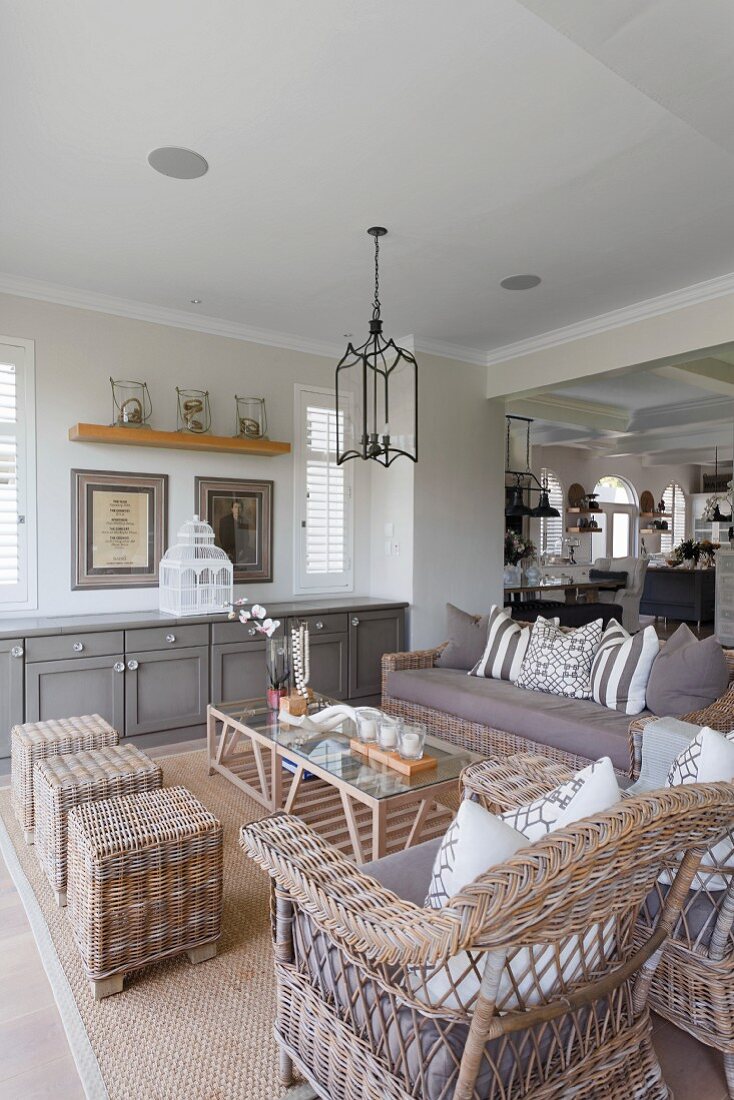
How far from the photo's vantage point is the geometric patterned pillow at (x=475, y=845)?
3.98ft

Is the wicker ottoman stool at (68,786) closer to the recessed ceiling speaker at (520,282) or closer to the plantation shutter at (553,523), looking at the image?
the recessed ceiling speaker at (520,282)

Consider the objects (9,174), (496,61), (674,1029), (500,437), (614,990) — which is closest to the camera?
(614,990)

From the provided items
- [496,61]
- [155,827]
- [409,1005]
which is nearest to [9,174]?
[496,61]

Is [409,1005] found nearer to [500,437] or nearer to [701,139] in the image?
[701,139]

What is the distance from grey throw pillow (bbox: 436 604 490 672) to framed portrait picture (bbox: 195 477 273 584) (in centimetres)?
151

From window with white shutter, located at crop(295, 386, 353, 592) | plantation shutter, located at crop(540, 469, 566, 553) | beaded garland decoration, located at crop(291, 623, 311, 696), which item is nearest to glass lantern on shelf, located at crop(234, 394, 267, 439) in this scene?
window with white shutter, located at crop(295, 386, 353, 592)

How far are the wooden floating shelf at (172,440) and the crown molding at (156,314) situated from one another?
0.77 m

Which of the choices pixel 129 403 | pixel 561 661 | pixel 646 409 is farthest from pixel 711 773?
pixel 646 409

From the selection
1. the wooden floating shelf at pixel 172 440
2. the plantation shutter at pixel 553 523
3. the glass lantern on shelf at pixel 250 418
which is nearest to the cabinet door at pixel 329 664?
the wooden floating shelf at pixel 172 440

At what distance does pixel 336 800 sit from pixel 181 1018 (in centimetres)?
152

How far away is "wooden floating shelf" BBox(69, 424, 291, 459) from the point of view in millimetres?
4180

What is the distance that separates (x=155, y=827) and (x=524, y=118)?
2.84 m

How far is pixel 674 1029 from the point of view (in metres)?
1.84

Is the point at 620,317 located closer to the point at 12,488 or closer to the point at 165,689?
the point at 165,689
